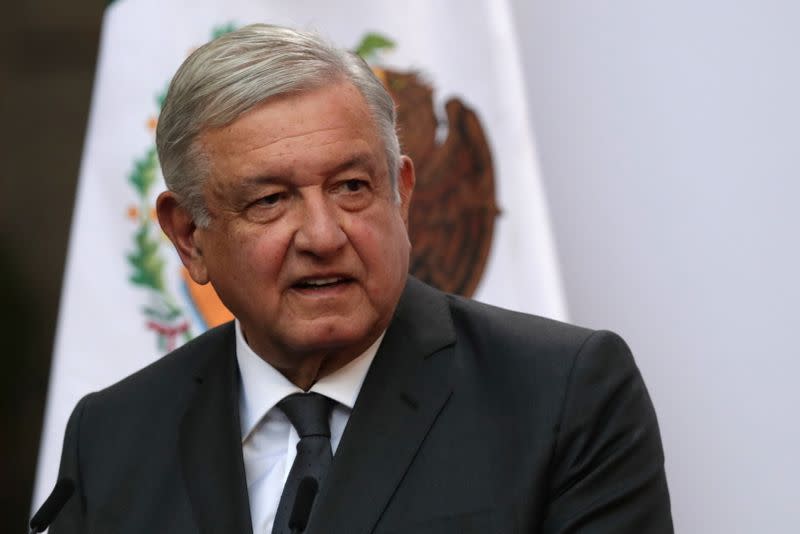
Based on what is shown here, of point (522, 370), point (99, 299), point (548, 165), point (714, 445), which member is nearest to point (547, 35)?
point (548, 165)

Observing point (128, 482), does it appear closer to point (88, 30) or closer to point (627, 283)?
point (627, 283)

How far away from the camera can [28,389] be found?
190 inches

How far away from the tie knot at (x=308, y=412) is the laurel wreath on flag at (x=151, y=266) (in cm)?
138

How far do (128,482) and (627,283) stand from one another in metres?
1.92

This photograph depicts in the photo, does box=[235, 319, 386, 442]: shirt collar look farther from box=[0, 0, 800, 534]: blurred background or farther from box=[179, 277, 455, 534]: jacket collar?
box=[0, 0, 800, 534]: blurred background

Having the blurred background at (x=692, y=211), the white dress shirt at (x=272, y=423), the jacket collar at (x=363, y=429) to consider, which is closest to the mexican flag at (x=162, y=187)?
the blurred background at (x=692, y=211)

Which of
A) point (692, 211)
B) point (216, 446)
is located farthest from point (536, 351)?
point (692, 211)

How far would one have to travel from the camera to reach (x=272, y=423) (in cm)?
211

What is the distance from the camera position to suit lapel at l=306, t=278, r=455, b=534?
187cm

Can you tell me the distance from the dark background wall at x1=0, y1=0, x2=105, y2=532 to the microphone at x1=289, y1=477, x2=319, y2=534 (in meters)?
3.31

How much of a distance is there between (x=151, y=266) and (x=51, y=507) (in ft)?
5.19

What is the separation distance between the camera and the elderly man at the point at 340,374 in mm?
1872

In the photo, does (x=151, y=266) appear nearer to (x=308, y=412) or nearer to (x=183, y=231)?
(x=183, y=231)

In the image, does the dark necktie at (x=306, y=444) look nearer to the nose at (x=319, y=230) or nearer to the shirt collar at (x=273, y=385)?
the shirt collar at (x=273, y=385)
